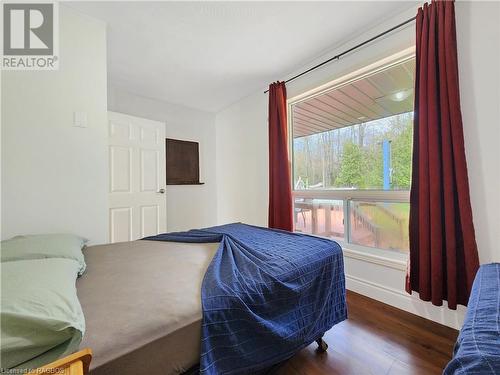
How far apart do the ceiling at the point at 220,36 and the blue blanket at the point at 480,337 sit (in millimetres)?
2077

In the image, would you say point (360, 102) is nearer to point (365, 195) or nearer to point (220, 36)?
point (365, 195)

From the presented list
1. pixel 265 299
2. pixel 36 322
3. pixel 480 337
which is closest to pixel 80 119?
pixel 36 322

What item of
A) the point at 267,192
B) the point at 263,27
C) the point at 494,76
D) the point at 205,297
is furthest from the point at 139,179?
the point at 494,76

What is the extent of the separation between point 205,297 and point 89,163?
1.64 meters

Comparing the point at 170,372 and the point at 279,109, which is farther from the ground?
the point at 279,109

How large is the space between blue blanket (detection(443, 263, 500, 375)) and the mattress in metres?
0.74

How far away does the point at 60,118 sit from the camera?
1.73m

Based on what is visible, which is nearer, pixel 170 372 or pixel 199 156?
pixel 170 372

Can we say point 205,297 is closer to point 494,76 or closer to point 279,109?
point 494,76

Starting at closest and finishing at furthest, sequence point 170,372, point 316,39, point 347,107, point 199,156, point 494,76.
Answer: point 170,372
point 494,76
point 316,39
point 347,107
point 199,156

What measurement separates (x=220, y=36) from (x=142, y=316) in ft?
7.63

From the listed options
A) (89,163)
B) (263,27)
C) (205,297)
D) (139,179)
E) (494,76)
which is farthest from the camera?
(139,179)

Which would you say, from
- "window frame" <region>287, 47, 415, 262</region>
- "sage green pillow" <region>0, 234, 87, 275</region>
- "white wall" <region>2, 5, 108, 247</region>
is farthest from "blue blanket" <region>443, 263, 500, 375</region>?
"white wall" <region>2, 5, 108, 247</region>

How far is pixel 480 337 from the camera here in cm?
64
